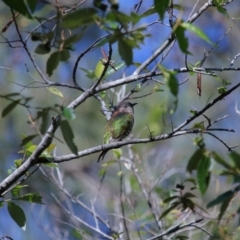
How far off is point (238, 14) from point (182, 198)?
21.5ft

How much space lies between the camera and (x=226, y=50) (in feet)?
24.7

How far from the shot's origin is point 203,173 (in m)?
0.95

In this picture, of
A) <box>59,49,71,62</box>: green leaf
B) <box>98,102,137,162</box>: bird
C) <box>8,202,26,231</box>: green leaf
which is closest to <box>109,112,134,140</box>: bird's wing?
<box>98,102,137,162</box>: bird

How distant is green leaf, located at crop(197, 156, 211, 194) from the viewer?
0.95 meters

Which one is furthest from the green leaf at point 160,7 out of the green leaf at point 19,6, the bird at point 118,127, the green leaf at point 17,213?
the bird at point 118,127

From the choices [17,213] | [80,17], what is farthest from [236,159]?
[17,213]

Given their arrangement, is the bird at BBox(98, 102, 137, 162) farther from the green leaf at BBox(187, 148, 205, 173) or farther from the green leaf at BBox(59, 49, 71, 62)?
the green leaf at BBox(187, 148, 205, 173)

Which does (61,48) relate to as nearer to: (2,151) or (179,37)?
(179,37)

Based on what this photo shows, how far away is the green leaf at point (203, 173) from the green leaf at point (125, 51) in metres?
0.21

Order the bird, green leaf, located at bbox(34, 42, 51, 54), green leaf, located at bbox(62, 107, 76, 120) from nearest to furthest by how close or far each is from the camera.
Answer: green leaf, located at bbox(62, 107, 76, 120) → green leaf, located at bbox(34, 42, 51, 54) → the bird

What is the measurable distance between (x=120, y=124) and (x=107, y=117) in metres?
1.06

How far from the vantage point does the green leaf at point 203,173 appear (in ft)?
3.13

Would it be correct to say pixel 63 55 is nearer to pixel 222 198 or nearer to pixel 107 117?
pixel 222 198

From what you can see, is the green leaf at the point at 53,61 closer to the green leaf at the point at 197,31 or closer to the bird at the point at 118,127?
the green leaf at the point at 197,31
